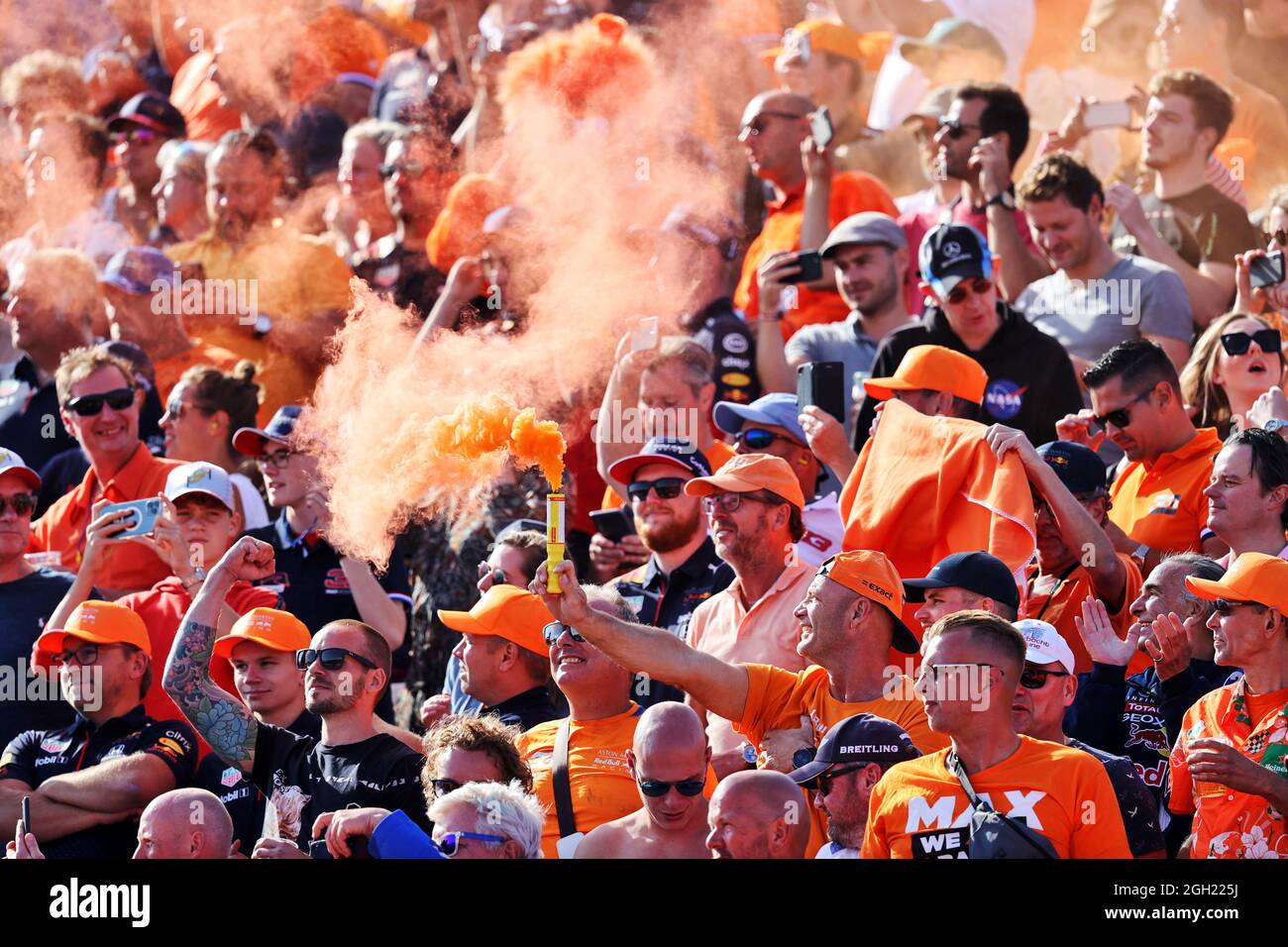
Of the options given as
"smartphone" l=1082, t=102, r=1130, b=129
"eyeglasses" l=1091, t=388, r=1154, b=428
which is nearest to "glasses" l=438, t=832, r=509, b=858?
"eyeglasses" l=1091, t=388, r=1154, b=428

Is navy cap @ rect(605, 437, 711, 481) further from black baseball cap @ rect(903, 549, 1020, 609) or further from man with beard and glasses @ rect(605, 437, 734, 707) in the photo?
black baseball cap @ rect(903, 549, 1020, 609)

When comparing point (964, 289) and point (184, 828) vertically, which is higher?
point (964, 289)

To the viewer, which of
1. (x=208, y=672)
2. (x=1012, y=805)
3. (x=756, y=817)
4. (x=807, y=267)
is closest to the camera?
(x=1012, y=805)

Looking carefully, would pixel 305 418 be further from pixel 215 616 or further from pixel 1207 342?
pixel 1207 342

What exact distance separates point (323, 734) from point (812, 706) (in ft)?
6.27

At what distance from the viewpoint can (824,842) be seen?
20.4 ft

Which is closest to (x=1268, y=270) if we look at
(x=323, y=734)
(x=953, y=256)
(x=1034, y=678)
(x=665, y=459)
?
(x=953, y=256)

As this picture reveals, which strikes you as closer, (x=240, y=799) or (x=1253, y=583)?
(x=1253, y=583)

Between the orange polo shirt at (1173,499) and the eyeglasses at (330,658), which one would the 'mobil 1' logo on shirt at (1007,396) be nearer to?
the orange polo shirt at (1173,499)

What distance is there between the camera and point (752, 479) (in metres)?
7.54

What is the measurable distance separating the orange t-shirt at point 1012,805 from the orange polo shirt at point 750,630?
4.48 ft

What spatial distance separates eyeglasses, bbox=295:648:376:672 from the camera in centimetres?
732

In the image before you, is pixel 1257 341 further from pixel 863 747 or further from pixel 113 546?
pixel 113 546

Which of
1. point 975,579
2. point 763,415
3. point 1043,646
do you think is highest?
point 763,415
